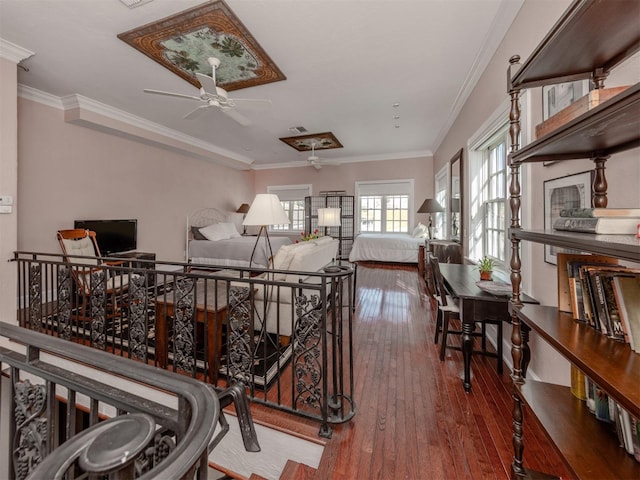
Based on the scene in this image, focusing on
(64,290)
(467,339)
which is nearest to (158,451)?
(467,339)

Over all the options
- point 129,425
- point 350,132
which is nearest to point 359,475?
point 129,425

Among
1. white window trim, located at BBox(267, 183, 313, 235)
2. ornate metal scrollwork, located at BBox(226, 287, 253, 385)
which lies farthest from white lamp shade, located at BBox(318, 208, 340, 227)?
white window trim, located at BBox(267, 183, 313, 235)

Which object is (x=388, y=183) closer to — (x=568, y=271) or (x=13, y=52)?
(x=568, y=271)

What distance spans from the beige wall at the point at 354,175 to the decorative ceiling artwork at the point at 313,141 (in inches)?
58.8

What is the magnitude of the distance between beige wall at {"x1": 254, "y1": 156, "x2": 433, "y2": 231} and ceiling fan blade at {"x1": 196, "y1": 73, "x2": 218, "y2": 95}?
5511 mm

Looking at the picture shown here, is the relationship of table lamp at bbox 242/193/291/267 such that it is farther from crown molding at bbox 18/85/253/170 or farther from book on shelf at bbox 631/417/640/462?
crown molding at bbox 18/85/253/170

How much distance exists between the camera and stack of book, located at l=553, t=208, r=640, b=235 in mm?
870

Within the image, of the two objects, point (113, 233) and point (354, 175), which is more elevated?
point (354, 175)

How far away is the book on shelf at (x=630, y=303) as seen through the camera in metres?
0.92

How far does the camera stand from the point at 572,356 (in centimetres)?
93

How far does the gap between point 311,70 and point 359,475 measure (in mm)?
3753

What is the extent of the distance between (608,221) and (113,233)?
5.81 m

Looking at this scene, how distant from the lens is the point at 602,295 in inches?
40.4

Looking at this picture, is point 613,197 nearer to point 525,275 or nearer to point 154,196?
point 525,275
